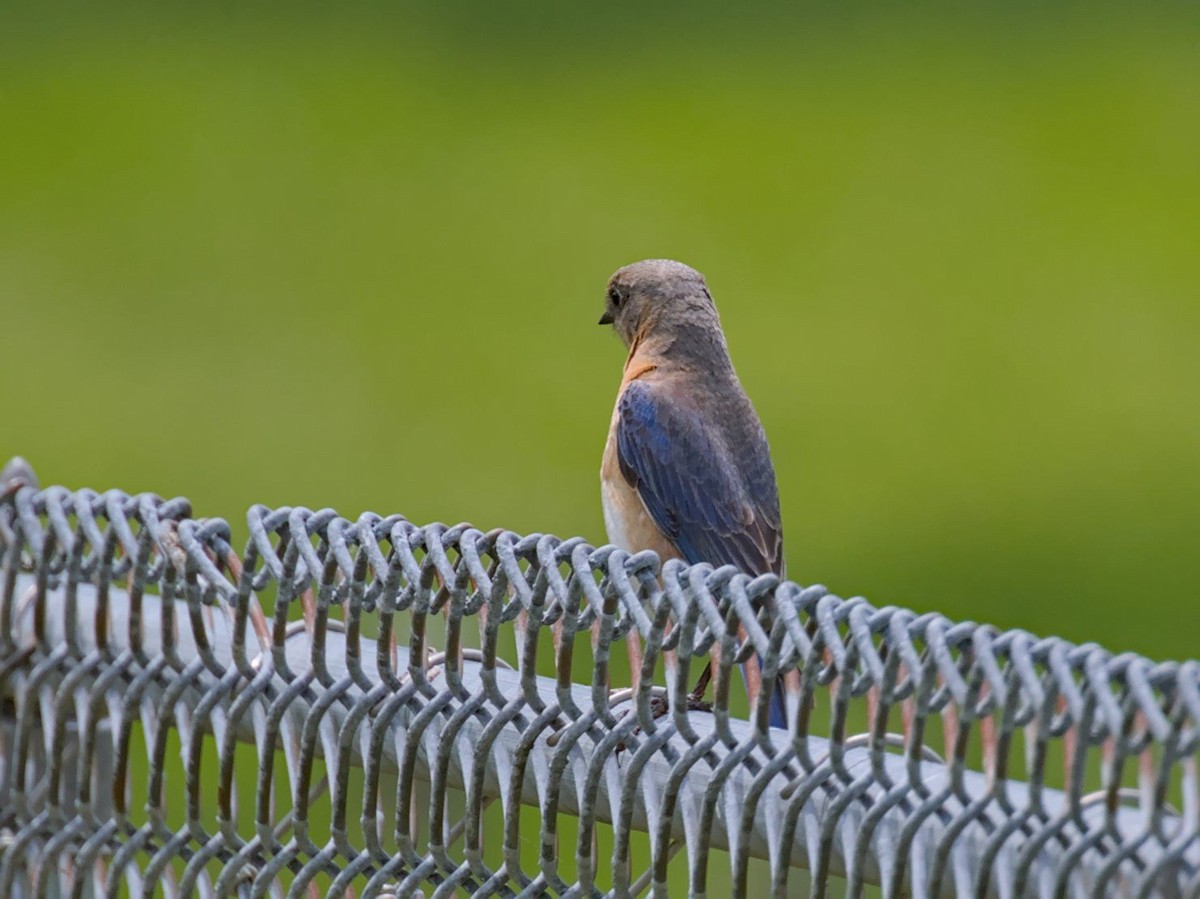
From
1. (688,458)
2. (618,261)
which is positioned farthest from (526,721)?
(618,261)

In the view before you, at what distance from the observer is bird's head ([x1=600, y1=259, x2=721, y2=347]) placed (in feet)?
13.9

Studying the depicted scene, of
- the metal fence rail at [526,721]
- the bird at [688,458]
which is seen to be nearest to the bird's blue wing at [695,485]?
the bird at [688,458]

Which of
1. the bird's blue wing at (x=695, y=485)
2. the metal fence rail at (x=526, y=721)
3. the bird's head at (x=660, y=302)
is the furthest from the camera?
the bird's head at (x=660, y=302)

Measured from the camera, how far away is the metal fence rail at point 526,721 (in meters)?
1.59

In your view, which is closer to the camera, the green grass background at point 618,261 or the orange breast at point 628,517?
the orange breast at point 628,517

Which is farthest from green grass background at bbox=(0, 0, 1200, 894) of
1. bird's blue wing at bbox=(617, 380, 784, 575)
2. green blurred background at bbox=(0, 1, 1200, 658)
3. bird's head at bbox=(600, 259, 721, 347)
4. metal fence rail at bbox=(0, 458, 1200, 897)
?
metal fence rail at bbox=(0, 458, 1200, 897)

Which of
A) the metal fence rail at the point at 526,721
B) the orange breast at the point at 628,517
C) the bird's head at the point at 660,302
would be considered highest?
the bird's head at the point at 660,302

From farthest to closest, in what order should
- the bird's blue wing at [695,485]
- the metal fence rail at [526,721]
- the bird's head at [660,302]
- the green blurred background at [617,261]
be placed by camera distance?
1. the green blurred background at [617,261]
2. the bird's head at [660,302]
3. the bird's blue wing at [695,485]
4. the metal fence rail at [526,721]

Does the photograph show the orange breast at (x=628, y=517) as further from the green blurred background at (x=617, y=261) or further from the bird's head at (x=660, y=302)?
the green blurred background at (x=617, y=261)

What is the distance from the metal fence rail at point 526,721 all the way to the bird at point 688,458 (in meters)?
1.50

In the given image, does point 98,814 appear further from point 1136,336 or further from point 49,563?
point 1136,336

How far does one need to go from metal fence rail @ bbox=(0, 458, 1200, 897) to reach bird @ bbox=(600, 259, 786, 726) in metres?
1.50

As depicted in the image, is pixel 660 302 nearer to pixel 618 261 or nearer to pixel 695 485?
pixel 695 485

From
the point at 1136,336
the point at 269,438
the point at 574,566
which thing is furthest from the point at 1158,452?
the point at 574,566
